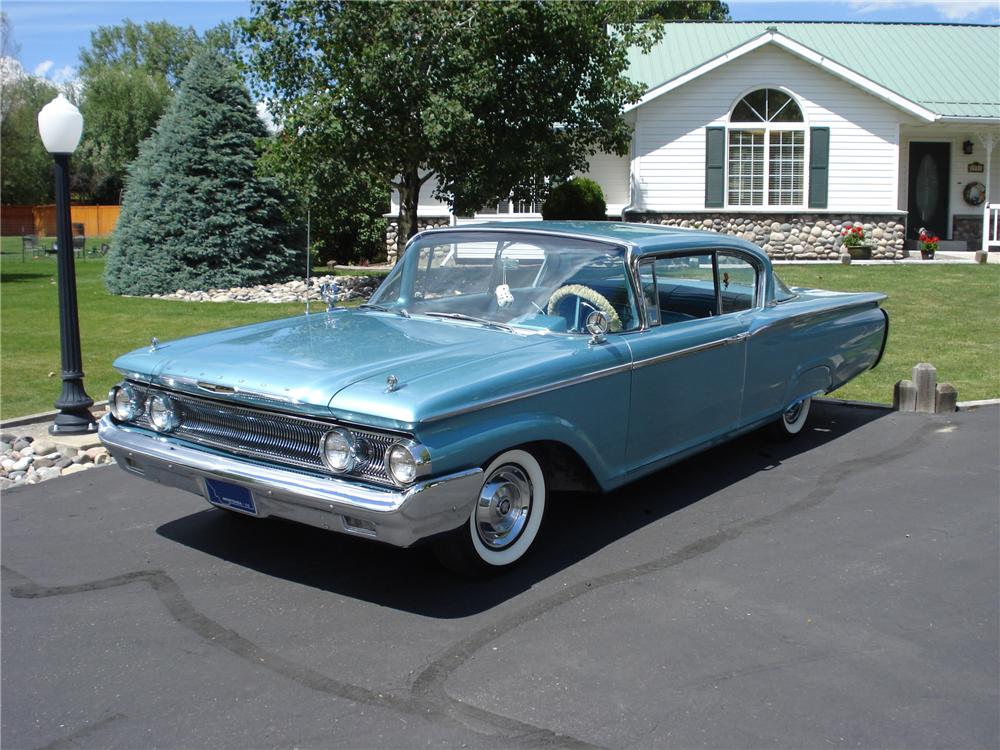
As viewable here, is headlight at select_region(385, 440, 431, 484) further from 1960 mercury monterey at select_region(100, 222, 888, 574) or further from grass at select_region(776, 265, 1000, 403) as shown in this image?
grass at select_region(776, 265, 1000, 403)

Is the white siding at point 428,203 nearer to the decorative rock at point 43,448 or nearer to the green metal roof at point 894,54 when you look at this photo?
the green metal roof at point 894,54

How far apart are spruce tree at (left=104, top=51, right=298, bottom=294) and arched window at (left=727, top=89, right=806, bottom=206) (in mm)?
9903

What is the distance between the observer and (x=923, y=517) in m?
5.58

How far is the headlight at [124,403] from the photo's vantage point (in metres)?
5.06

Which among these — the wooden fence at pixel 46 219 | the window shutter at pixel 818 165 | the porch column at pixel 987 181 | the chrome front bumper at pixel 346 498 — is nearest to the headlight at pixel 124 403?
the chrome front bumper at pixel 346 498

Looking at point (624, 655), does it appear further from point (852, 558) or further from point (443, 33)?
point (443, 33)

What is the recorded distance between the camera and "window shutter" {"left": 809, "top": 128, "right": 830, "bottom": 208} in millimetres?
21266

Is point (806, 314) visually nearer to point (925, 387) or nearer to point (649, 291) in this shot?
point (649, 291)

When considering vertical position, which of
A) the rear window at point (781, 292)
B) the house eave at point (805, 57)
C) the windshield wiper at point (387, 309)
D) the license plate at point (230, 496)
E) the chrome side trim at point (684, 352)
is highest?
the house eave at point (805, 57)

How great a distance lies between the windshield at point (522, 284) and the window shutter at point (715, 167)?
16.5m

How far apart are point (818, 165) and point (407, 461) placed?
758 inches

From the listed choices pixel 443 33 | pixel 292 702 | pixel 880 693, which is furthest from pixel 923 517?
pixel 443 33

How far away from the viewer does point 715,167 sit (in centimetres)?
2139

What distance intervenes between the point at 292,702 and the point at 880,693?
6.95 feet
